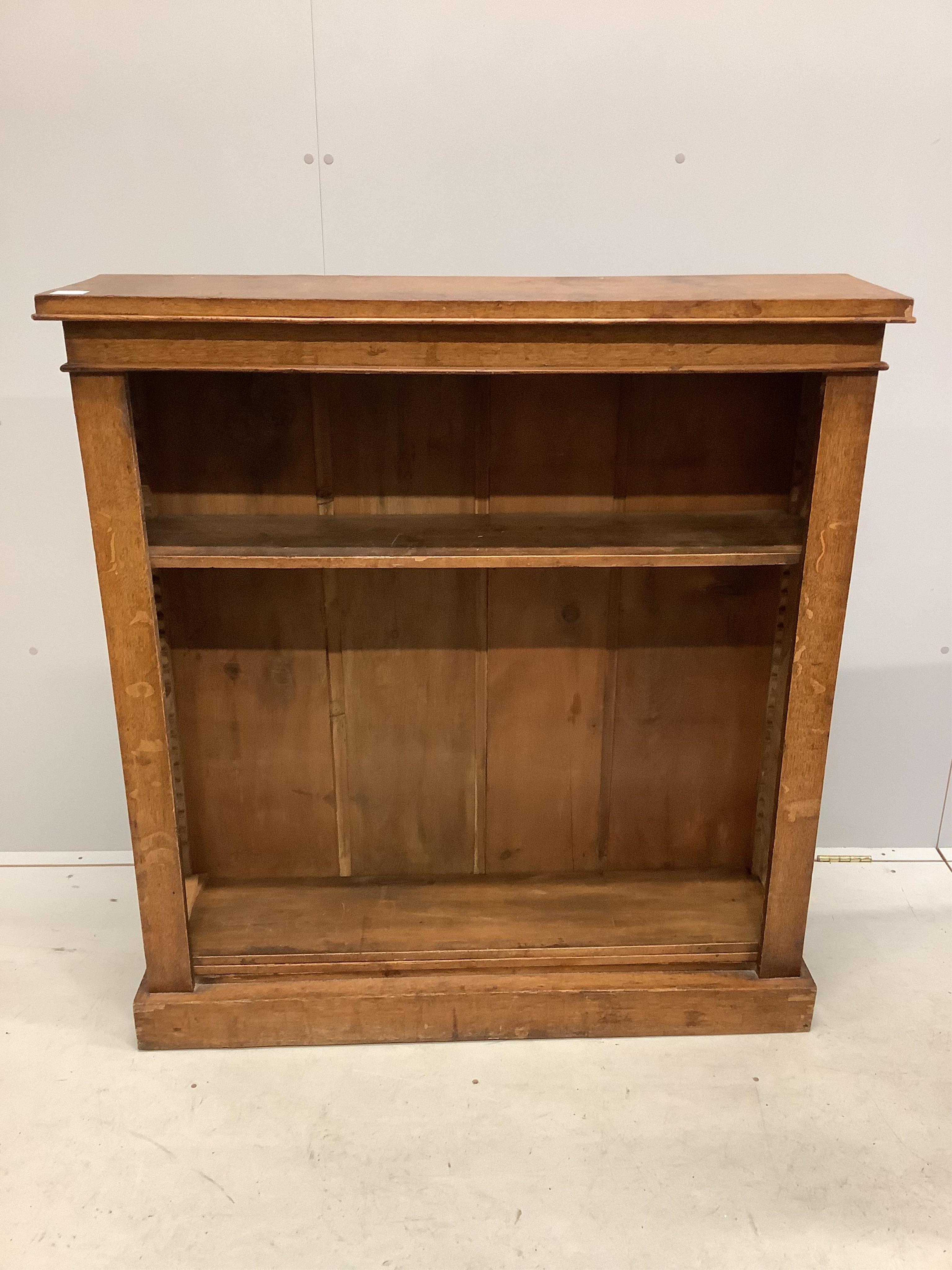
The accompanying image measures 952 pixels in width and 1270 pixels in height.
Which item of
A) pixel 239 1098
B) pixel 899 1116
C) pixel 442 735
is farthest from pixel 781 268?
pixel 239 1098

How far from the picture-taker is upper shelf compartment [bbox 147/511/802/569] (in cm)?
162

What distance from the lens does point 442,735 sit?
6.56ft

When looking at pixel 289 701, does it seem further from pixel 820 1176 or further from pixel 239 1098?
pixel 820 1176

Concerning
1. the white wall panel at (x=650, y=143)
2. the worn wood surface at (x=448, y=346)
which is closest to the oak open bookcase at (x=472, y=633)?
the worn wood surface at (x=448, y=346)

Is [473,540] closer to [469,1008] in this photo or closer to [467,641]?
[467,641]

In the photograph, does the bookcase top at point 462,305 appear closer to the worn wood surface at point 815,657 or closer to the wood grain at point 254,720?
the worn wood surface at point 815,657

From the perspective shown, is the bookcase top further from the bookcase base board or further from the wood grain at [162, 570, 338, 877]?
the bookcase base board

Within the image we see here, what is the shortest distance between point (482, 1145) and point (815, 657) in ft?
3.04

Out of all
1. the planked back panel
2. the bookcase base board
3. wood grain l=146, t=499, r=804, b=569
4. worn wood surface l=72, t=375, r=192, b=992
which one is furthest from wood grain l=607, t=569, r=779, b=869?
worn wood surface l=72, t=375, r=192, b=992

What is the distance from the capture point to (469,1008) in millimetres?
1859

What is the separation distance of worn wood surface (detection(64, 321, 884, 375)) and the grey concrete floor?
3.79 ft

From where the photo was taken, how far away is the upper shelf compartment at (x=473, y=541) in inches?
63.6

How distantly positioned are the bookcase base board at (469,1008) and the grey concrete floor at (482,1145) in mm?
30

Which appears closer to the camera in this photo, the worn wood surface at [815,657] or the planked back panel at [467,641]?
the worn wood surface at [815,657]
